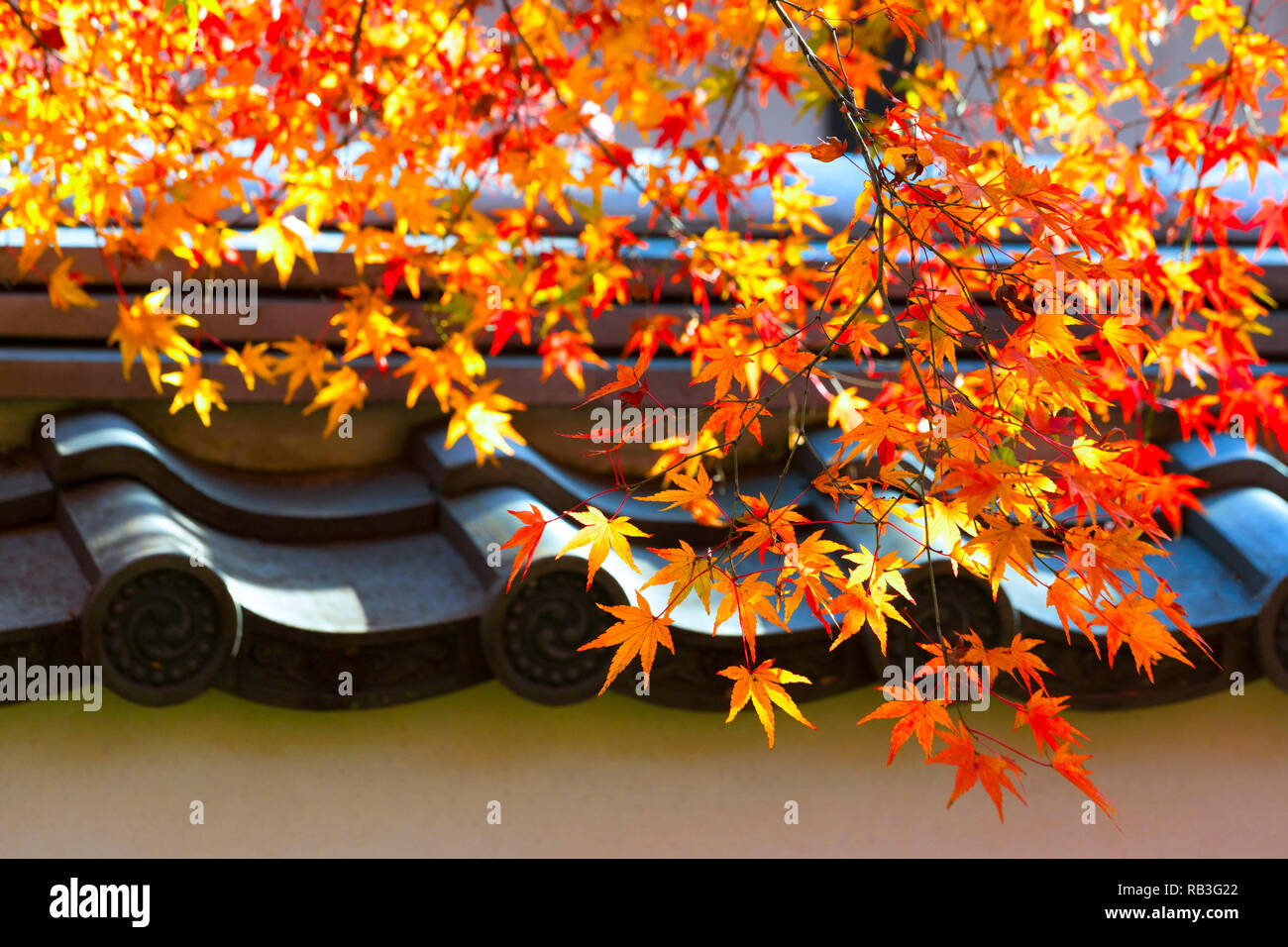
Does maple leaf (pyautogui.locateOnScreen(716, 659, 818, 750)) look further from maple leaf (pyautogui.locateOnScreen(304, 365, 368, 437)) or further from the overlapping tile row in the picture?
maple leaf (pyautogui.locateOnScreen(304, 365, 368, 437))

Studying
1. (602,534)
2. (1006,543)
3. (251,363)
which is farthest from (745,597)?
(251,363)

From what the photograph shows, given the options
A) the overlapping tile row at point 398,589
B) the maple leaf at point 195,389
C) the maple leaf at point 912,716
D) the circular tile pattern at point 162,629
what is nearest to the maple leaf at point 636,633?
the maple leaf at point 912,716

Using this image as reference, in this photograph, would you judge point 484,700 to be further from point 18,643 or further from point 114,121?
point 114,121

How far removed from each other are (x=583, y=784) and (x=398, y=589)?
2.16 feet

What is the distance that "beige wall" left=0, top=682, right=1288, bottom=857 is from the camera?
8.47ft

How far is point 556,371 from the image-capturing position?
2.97 metres

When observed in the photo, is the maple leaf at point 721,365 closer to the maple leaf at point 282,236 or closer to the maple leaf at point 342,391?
the maple leaf at point 282,236

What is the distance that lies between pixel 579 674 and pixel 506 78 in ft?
4.71

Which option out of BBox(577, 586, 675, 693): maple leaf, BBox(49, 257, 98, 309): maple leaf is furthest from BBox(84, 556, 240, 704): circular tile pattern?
BBox(577, 586, 675, 693): maple leaf

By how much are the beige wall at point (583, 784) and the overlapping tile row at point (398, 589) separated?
1.00 feet

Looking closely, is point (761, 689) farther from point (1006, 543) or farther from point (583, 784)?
point (583, 784)

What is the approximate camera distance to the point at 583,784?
2.76 meters
